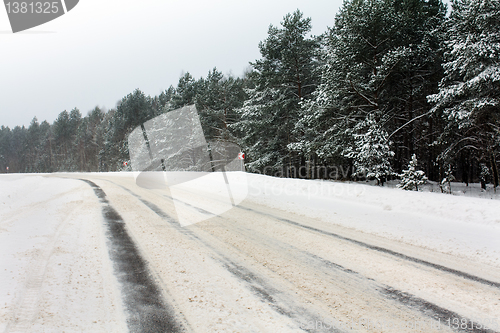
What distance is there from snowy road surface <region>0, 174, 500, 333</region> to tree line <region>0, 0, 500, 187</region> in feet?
38.0

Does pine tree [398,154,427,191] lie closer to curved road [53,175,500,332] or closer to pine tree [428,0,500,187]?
pine tree [428,0,500,187]

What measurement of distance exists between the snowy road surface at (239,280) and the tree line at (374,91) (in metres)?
11.6

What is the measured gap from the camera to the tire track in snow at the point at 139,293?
8.78 ft

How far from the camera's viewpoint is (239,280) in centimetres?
364

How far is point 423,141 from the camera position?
24422 mm

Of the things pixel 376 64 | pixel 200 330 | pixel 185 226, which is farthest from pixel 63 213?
pixel 376 64

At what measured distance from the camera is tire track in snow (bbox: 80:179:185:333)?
2.68 metres

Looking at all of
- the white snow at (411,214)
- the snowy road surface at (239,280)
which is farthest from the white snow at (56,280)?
the white snow at (411,214)

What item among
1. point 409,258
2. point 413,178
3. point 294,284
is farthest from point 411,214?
point 413,178

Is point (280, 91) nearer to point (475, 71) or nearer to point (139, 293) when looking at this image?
point (475, 71)

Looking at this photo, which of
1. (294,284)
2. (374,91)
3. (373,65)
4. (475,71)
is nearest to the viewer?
(294,284)

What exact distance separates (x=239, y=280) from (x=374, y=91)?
17.2 m

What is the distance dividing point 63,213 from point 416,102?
22.9 m

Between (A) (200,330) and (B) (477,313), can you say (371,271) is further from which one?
(A) (200,330)
